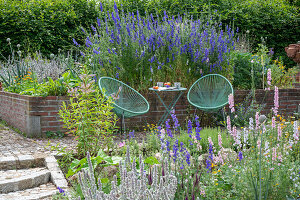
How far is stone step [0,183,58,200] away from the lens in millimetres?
2705

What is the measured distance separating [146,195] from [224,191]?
806mm

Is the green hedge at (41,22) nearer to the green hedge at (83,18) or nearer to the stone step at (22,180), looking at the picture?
the green hedge at (83,18)

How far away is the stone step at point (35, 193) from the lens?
2.71 m

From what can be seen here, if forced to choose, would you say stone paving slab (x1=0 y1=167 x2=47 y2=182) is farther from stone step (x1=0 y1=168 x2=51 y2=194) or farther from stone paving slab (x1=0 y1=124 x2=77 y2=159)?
stone paving slab (x1=0 y1=124 x2=77 y2=159)

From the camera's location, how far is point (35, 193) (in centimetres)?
291

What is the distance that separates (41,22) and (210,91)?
5.24m

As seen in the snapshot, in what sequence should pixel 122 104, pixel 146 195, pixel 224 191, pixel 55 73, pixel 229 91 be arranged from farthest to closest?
pixel 55 73 < pixel 229 91 < pixel 122 104 < pixel 224 191 < pixel 146 195

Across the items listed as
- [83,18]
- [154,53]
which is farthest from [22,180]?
[83,18]

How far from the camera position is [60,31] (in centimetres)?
901

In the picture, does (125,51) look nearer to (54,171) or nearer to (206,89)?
(206,89)

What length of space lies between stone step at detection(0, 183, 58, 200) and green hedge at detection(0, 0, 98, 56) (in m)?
5.74

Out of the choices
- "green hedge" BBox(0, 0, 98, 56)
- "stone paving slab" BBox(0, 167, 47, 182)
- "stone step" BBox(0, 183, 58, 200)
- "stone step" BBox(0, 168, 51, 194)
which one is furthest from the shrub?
"stone step" BBox(0, 183, 58, 200)

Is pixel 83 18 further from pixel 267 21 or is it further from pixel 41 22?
pixel 267 21

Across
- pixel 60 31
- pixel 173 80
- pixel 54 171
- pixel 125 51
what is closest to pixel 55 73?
pixel 125 51
